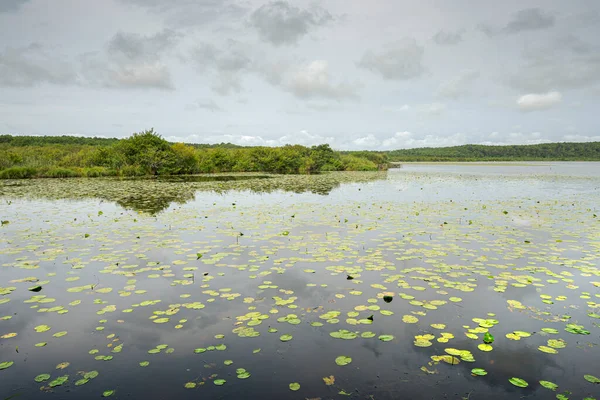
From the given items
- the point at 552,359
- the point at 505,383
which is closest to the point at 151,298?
the point at 505,383

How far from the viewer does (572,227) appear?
1218cm

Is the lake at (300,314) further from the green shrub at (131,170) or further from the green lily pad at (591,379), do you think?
the green shrub at (131,170)

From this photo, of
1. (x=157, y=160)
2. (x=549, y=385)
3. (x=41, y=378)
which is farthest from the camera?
(x=157, y=160)

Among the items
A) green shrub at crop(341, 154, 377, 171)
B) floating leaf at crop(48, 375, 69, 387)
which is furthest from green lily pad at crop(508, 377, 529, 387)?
green shrub at crop(341, 154, 377, 171)

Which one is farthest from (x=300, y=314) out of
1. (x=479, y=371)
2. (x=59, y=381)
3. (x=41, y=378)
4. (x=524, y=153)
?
(x=524, y=153)

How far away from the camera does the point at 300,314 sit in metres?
5.53

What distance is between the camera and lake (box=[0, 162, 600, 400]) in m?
3.87

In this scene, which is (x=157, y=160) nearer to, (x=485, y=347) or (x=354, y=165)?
(x=354, y=165)

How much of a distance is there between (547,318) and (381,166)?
3080 inches

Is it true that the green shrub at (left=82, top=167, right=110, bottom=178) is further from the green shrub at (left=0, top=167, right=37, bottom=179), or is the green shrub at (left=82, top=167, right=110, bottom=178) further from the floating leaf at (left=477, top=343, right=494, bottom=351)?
the floating leaf at (left=477, top=343, right=494, bottom=351)

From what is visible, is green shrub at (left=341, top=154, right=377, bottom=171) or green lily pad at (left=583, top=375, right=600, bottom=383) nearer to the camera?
green lily pad at (left=583, top=375, right=600, bottom=383)

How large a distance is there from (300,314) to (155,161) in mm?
47103

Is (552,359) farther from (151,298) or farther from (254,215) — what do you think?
(254,215)

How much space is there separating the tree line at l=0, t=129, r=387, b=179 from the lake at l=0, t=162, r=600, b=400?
38.0m
